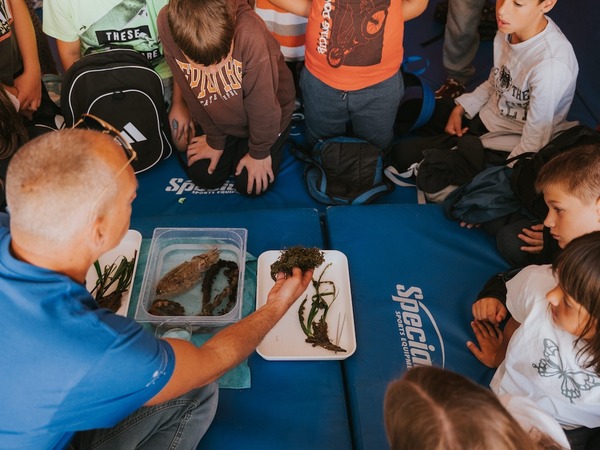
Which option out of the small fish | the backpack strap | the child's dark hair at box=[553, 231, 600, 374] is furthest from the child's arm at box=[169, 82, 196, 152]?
the child's dark hair at box=[553, 231, 600, 374]

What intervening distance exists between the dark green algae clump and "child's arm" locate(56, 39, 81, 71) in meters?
1.55

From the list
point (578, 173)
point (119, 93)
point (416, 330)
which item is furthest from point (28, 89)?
point (578, 173)

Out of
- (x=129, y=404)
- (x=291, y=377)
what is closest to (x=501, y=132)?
(x=291, y=377)

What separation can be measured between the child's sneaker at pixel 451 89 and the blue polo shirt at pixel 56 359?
257 centimetres

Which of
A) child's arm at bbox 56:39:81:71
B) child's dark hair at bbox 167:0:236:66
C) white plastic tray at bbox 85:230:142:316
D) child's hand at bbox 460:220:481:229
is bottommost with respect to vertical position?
child's hand at bbox 460:220:481:229

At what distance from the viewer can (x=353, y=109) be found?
2555 millimetres

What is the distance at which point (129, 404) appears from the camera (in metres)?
1.17

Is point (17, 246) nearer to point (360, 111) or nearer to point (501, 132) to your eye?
point (360, 111)

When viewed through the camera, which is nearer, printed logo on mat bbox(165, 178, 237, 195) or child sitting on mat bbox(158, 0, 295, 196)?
child sitting on mat bbox(158, 0, 295, 196)

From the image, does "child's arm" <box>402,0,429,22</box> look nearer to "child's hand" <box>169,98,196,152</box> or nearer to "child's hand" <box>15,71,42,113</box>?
"child's hand" <box>169,98,196,152</box>

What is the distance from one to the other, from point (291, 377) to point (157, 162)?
1.45 meters

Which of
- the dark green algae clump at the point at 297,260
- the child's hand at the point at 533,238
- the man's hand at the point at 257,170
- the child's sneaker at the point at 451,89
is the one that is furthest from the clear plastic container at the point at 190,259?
the child's sneaker at the point at 451,89

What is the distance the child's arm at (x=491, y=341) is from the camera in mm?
1799

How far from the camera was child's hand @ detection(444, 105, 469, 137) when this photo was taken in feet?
9.05
